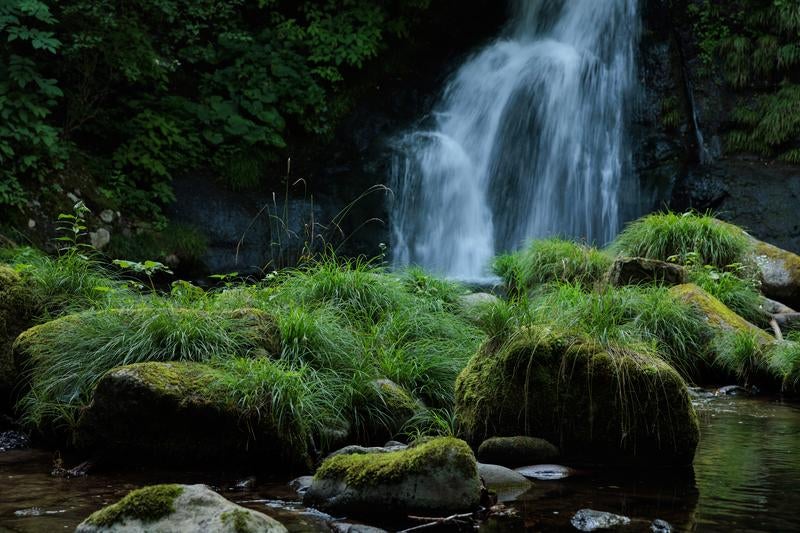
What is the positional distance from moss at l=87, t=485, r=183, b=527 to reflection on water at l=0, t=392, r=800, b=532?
46 centimetres

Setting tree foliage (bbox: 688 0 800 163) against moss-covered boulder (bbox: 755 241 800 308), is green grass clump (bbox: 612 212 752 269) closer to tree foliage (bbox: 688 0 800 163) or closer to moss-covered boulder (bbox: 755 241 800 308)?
moss-covered boulder (bbox: 755 241 800 308)

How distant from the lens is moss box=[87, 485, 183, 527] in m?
2.92

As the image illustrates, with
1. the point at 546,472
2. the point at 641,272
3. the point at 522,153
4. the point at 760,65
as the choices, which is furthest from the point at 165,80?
the point at 546,472

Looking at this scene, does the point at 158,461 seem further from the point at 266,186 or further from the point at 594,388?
the point at 266,186

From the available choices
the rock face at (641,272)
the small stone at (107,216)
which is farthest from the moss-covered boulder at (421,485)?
the small stone at (107,216)

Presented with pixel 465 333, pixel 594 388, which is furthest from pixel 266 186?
pixel 594 388

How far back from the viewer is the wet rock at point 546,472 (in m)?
4.18

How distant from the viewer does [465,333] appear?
617cm

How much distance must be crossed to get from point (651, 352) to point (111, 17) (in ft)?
29.3

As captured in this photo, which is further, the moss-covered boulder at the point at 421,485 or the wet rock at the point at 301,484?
the wet rock at the point at 301,484

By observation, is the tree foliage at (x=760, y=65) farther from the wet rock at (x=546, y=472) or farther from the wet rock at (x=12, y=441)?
the wet rock at (x=12, y=441)

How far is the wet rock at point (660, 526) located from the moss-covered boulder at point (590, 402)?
102 centimetres

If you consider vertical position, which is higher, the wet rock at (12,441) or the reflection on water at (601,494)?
the wet rock at (12,441)

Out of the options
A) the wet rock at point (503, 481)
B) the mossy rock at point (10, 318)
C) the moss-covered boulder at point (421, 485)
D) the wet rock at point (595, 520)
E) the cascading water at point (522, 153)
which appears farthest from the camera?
the cascading water at point (522, 153)
